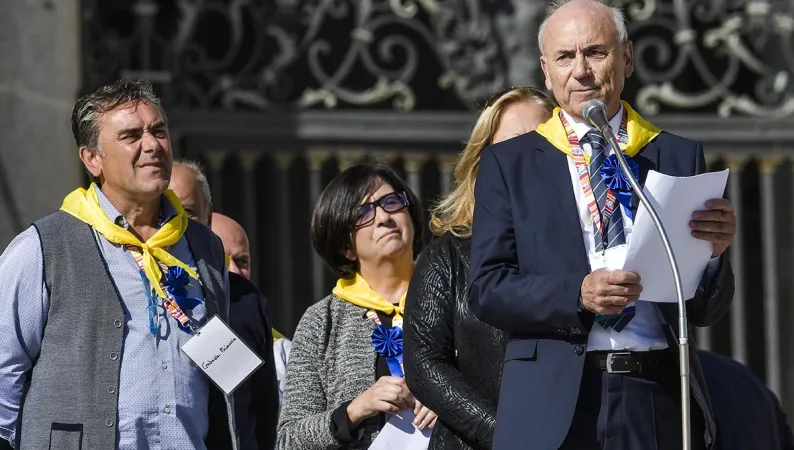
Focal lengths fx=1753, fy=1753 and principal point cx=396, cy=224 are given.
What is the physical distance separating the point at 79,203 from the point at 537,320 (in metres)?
1.35

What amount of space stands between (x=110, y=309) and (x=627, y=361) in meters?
1.28

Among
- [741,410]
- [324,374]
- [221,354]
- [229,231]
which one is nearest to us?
[221,354]

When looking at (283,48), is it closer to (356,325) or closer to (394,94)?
(394,94)

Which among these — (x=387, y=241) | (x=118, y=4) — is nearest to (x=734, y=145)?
(x=118, y=4)

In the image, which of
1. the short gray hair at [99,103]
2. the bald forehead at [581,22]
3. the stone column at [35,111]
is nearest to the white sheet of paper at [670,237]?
the bald forehead at [581,22]

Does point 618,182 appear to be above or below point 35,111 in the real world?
below

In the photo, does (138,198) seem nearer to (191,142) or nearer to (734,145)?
(191,142)

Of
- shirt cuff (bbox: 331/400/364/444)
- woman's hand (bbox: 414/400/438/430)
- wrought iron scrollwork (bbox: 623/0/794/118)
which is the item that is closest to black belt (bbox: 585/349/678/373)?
woman's hand (bbox: 414/400/438/430)

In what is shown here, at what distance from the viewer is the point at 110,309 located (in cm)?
404

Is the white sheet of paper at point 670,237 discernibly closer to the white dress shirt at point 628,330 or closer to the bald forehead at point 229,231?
the white dress shirt at point 628,330

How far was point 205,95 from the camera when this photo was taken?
24.6 ft

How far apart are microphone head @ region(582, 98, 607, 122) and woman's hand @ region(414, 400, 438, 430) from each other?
1062 millimetres

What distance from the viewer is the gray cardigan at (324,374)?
440 centimetres

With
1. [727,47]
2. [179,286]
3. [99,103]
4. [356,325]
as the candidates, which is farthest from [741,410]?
[727,47]
